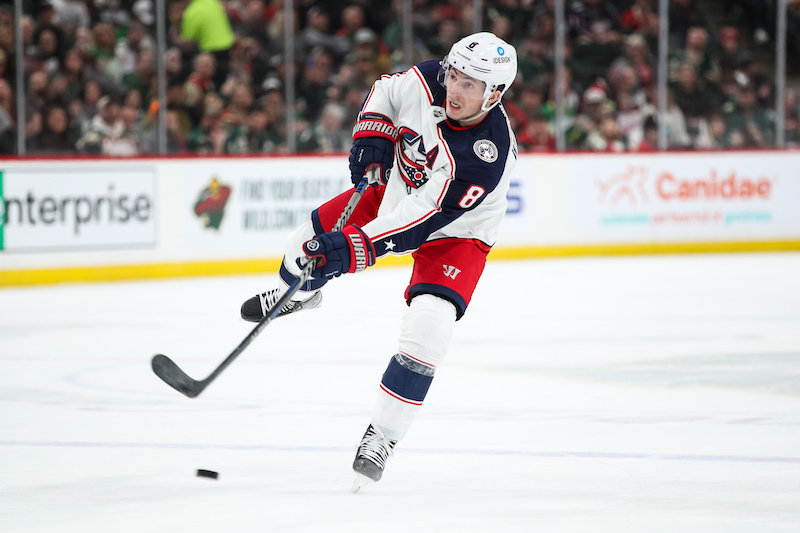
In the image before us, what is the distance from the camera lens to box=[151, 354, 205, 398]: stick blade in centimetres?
302

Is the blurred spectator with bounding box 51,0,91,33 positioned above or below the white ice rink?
above

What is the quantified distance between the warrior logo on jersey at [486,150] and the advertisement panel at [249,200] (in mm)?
5401

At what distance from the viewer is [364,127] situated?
3342 millimetres

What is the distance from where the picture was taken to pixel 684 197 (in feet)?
32.5

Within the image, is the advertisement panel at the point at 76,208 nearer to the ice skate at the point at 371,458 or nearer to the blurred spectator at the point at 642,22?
the blurred spectator at the point at 642,22

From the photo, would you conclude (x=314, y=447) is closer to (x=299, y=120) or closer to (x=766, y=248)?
(x=299, y=120)

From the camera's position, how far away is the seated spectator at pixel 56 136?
7.57 m

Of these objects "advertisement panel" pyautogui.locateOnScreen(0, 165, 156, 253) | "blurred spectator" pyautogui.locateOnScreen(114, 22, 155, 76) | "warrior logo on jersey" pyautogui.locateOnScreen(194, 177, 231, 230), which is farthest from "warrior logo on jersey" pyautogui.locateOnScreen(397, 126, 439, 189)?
"warrior logo on jersey" pyautogui.locateOnScreen(194, 177, 231, 230)

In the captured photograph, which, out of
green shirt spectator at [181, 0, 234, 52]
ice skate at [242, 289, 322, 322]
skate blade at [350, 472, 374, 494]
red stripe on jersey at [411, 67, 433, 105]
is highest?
green shirt spectator at [181, 0, 234, 52]

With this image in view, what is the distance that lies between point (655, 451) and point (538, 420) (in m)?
0.51

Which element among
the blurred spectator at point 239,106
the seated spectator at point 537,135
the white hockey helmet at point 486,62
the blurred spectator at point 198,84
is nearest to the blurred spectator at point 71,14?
the blurred spectator at point 198,84

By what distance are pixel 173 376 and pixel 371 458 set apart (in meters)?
0.60

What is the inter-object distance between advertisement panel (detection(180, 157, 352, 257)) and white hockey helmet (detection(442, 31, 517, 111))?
5361mm

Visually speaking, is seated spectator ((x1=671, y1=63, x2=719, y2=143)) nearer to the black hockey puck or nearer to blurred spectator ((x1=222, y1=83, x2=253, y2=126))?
blurred spectator ((x1=222, y1=83, x2=253, y2=126))
